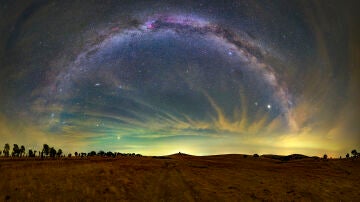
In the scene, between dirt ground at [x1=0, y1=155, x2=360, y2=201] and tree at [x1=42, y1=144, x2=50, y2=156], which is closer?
dirt ground at [x1=0, y1=155, x2=360, y2=201]

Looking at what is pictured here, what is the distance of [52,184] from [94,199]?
6.08 metres

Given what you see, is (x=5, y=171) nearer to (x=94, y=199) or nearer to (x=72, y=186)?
(x=72, y=186)

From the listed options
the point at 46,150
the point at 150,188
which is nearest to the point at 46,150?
the point at 46,150

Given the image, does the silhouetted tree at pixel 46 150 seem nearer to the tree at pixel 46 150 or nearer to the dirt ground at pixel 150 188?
the tree at pixel 46 150

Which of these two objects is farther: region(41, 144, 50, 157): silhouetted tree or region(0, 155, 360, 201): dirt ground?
region(41, 144, 50, 157): silhouetted tree

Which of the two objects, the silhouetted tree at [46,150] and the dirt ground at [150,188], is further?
the silhouetted tree at [46,150]

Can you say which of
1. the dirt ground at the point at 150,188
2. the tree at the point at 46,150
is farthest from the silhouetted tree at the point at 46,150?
the dirt ground at the point at 150,188

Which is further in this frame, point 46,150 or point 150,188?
point 46,150

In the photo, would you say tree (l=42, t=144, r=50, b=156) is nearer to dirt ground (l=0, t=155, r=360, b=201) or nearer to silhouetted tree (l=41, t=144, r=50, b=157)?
silhouetted tree (l=41, t=144, r=50, b=157)

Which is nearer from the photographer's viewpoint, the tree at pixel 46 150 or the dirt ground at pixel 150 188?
the dirt ground at pixel 150 188

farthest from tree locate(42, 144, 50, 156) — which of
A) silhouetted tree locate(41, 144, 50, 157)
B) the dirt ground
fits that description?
the dirt ground

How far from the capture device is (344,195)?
26891 millimetres

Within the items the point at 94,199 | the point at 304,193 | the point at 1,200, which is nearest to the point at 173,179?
the point at 94,199

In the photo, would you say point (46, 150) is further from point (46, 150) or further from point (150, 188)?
point (150, 188)
